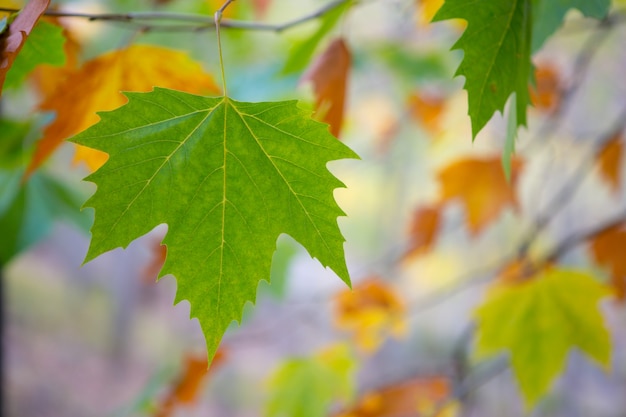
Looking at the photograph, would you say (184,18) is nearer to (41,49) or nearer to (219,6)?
(41,49)

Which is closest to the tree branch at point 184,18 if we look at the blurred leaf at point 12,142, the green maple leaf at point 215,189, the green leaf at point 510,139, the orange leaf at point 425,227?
the green maple leaf at point 215,189

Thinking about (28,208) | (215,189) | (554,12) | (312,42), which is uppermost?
(28,208)

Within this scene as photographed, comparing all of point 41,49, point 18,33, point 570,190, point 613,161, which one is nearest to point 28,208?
point 41,49

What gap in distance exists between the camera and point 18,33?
1.54 ft

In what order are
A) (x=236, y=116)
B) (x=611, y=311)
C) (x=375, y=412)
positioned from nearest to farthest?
(x=236, y=116)
(x=375, y=412)
(x=611, y=311)

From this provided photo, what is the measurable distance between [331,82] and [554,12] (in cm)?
30

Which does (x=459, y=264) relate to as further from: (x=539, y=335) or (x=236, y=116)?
(x=236, y=116)

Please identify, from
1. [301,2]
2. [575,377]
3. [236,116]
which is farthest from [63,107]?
[575,377]

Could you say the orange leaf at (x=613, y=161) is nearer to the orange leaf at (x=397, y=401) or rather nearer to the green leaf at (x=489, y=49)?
the orange leaf at (x=397, y=401)

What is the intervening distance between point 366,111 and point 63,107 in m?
3.96

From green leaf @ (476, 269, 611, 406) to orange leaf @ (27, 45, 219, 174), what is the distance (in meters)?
0.67

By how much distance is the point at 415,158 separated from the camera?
19.3ft

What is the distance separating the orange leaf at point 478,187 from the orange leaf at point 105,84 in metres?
0.83

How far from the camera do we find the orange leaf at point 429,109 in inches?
79.3
